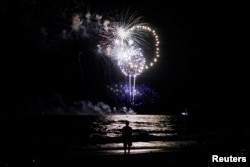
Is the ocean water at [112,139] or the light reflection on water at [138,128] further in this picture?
the light reflection on water at [138,128]

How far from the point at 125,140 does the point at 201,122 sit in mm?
→ 7092

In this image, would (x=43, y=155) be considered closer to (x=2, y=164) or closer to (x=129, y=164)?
(x=2, y=164)

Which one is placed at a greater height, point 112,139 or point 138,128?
point 112,139

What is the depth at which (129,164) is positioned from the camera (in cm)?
1159

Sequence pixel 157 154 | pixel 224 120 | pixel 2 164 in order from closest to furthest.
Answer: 1. pixel 2 164
2. pixel 157 154
3. pixel 224 120

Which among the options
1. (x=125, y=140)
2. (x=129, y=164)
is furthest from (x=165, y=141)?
(x=129, y=164)

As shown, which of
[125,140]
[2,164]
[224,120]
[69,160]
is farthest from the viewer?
[224,120]

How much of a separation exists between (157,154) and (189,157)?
1355 millimetres

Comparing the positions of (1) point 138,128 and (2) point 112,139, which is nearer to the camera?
(2) point 112,139

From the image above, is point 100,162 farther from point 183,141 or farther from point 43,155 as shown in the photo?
point 183,141

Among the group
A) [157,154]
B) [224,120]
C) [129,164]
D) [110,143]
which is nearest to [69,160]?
[129,164]

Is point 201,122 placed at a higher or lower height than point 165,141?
higher

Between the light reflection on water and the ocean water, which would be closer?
the ocean water

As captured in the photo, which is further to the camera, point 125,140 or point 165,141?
point 165,141
